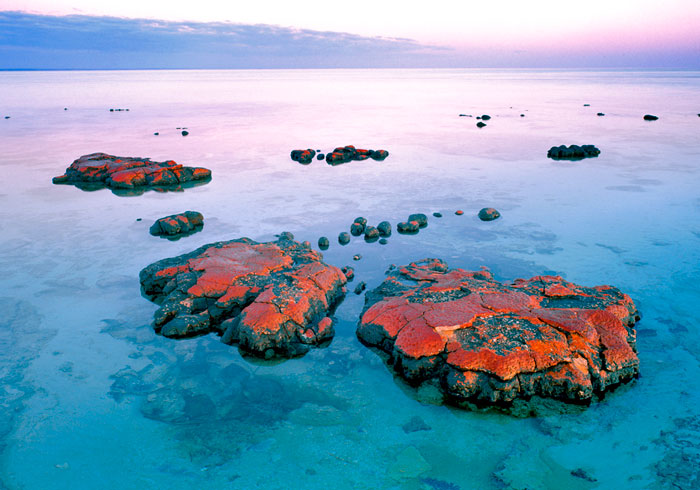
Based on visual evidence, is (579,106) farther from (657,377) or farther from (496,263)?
(657,377)

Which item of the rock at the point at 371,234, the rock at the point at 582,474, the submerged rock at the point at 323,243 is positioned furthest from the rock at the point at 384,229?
the rock at the point at 582,474

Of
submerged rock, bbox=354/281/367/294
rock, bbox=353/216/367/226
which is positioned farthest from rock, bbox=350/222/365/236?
submerged rock, bbox=354/281/367/294

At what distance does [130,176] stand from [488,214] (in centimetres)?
1523

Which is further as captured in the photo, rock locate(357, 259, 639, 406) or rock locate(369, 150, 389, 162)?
rock locate(369, 150, 389, 162)

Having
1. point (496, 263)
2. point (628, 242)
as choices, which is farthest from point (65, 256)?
point (628, 242)

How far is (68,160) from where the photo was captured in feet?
79.1

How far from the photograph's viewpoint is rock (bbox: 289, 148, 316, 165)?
24094 millimetres

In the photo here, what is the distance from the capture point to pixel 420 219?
549 inches

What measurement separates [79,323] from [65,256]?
408cm

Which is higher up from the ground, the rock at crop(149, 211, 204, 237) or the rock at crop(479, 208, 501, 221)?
the rock at crop(479, 208, 501, 221)

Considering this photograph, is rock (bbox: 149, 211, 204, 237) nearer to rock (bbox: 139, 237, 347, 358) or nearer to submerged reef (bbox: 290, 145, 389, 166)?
rock (bbox: 139, 237, 347, 358)

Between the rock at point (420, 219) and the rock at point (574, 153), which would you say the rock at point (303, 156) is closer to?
the rock at point (420, 219)

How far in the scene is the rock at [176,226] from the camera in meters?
13.5

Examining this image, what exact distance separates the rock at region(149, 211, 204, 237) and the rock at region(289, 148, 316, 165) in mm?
10532
